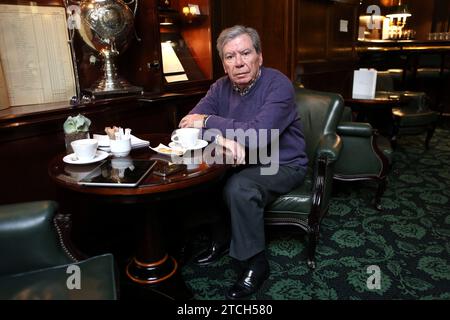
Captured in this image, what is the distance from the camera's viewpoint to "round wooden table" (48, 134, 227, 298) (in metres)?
1.23

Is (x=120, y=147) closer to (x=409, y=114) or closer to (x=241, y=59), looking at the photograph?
(x=241, y=59)

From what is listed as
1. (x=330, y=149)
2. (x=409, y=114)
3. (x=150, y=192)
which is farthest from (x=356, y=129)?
(x=150, y=192)

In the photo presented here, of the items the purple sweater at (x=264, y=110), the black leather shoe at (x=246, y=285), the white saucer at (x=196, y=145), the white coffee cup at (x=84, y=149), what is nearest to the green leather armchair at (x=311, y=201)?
the purple sweater at (x=264, y=110)

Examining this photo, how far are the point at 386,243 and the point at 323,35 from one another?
2.38 m

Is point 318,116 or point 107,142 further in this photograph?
point 318,116

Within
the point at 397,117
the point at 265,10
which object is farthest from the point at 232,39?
the point at 397,117

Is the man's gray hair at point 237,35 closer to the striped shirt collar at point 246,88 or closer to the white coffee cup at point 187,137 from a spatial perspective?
the striped shirt collar at point 246,88

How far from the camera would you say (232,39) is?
1.79 meters

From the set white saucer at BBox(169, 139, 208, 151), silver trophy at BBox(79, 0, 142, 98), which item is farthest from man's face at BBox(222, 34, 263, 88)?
silver trophy at BBox(79, 0, 142, 98)

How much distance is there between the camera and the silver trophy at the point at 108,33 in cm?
194

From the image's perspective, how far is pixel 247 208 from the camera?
5.44 feet

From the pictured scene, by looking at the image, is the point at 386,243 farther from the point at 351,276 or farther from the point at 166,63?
the point at 166,63

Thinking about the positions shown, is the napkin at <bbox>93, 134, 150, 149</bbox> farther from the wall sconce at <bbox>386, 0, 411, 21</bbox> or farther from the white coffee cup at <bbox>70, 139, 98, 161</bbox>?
the wall sconce at <bbox>386, 0, 411, 21</bbox>

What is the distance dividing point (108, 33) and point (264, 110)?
1.02 meters
